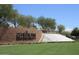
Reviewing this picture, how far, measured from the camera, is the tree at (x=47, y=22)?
1434 cm

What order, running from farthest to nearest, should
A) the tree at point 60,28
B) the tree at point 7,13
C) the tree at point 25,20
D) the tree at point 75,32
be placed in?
the tree at point 7,13 < the tree at point 25,20 < the tree at point 60,28 < the tree at point 75,32

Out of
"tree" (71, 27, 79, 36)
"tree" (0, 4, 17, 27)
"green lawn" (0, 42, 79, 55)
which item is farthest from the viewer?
"tree" (0, 4, 17, 27)

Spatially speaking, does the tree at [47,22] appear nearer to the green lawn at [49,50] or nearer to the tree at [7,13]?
the green lawn at [49,50]

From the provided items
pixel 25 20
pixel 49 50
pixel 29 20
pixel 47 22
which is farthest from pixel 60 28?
pixel 25 20

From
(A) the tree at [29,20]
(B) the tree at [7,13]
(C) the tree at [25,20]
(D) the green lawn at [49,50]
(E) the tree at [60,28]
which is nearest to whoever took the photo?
(D) the green lawn at [49,50]

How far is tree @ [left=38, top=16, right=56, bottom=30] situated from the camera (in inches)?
564

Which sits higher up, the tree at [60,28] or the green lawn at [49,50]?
the tree at [60,28]

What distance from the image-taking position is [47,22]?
14.3 metres

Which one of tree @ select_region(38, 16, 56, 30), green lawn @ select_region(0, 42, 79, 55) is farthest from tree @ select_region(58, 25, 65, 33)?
green lawn @ select_region(0, 42, 79, 55)

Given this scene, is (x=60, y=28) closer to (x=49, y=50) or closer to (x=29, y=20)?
(x=49, y=50)

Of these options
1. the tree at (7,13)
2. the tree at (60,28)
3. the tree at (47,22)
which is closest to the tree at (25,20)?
the tree at (47,22)

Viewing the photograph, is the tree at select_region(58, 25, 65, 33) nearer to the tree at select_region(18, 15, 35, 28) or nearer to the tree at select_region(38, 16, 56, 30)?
the tree at select_region(38, 16, 56, 30)

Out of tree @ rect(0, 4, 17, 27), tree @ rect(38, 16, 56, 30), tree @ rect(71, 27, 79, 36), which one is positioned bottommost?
tree @ rect(71, 27, 79, 36)
